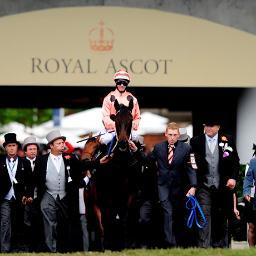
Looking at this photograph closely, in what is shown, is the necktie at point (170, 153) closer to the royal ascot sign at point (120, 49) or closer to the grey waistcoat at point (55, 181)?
the grey waistcoat at point (55, 181)

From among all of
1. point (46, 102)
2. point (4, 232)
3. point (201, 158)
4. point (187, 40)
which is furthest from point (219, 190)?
point (46, 102)

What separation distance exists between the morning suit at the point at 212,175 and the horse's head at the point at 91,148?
4.77 feet

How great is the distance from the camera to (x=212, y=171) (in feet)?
46.6

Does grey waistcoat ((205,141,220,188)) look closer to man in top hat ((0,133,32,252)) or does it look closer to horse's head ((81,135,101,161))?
horse's head ((81,135,101,161))

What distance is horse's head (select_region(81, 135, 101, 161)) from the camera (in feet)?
45.3

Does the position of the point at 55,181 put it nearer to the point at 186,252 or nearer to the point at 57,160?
the point at 57,160

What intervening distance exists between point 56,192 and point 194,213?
214 cm

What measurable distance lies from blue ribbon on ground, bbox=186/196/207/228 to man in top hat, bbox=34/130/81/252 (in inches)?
68.9

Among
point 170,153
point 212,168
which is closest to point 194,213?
point 212,168

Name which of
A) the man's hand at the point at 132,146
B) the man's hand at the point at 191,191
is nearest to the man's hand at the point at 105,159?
the man's hand at the point at 132,146

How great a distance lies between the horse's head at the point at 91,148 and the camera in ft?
45.3

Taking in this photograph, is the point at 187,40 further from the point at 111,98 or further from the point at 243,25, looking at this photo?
the point at 111,98

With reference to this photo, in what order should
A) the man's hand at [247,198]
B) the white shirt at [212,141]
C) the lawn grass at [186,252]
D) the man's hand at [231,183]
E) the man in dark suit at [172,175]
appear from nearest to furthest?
the lawn grass at [186,252] → the man's hand at [231,183] → the man in dark suit at [172,175] → the white shirt at [212,141] → the man's hand at [247,198]

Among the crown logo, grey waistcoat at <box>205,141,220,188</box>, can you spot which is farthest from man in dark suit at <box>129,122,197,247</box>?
the crown logo
